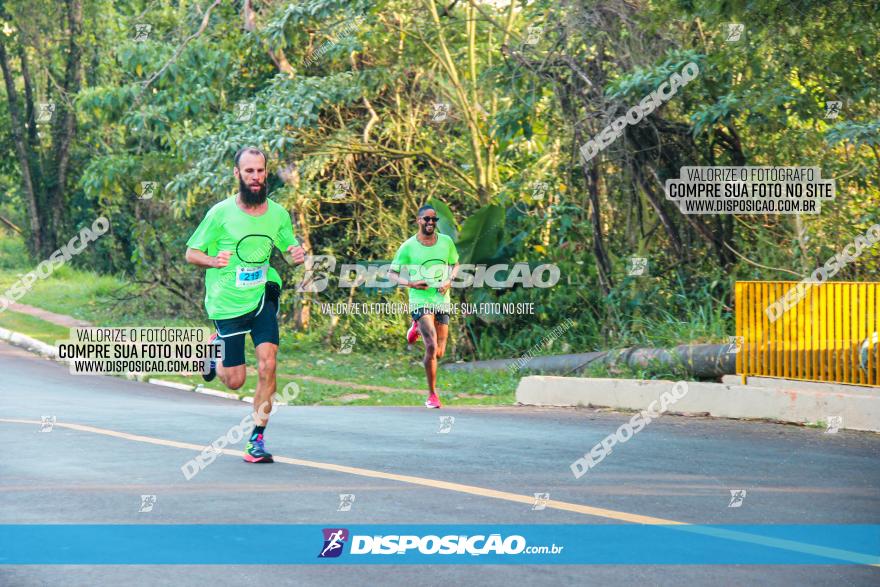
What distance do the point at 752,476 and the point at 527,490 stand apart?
5.97ft

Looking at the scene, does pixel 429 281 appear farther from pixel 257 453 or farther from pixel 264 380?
pixel 257 453

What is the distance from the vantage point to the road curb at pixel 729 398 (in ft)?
39.6

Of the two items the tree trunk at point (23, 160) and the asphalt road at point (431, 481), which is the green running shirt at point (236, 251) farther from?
the tree trunk at point (23, 160)

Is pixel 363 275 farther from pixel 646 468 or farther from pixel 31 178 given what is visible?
pixel 31 178

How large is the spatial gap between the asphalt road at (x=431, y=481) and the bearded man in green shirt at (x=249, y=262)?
0.72 metres

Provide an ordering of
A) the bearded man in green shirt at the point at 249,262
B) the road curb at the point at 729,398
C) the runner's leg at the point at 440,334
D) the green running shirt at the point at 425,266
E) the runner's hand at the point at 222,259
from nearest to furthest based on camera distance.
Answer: the runner's hand at the point at 222,259, the bearded man in green shirt at the point at 249,262, the road curb at the point at 729,398, the green running shirt at the point at 425,266, the runner's leg at the point at 440,334

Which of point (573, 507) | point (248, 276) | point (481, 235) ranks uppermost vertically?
point (481, 235)

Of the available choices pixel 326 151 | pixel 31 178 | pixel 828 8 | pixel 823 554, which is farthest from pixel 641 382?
pixel 31 178

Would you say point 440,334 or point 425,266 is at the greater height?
point 425,266

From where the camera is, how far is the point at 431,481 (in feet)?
28.3

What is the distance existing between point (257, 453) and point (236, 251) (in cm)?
152

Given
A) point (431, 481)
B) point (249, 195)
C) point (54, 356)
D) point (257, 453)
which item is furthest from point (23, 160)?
point (431, 481)

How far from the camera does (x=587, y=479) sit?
8758mm

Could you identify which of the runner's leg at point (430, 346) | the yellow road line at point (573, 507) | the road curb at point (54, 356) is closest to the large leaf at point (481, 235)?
the road curb at point (54, 356)
